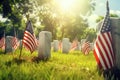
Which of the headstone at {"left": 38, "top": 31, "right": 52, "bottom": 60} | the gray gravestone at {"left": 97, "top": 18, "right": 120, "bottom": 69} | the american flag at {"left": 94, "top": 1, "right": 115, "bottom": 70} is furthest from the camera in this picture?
the headstone at {"left": 38, "top": 31, "right": 52, "bottom": 60}

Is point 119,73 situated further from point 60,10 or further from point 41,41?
point 60,10

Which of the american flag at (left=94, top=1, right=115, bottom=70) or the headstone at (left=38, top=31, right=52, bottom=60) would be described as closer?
the american flag at (left=94, top=1, right=115, bottom=70)

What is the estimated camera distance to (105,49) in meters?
8.16

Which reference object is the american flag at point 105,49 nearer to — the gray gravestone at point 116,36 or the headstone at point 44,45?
the gray gravestone at point 116,36

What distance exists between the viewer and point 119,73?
8.41m

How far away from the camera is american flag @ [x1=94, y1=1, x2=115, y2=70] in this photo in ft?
26.4

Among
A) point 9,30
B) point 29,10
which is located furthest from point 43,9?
point 9,30

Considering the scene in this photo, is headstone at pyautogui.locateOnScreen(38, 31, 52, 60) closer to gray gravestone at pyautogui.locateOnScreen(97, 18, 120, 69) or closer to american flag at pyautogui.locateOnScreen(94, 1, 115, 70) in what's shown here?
gray gravestone at pyautogui.locateOnScreen(97, 18, 120, 69)

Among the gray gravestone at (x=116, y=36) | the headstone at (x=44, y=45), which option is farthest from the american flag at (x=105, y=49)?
the headstone at (x=44, y=45)

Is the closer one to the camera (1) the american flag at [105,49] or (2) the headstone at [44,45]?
(1) the american flag at [105,49]

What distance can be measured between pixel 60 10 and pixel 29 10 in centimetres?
1982

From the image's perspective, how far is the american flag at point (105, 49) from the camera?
317 inches

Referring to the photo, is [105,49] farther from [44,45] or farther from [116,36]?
[44,45]

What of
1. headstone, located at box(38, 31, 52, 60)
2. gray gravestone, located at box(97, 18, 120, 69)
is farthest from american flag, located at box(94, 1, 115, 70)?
headstone, located at box(38, 31, 52, 60)
